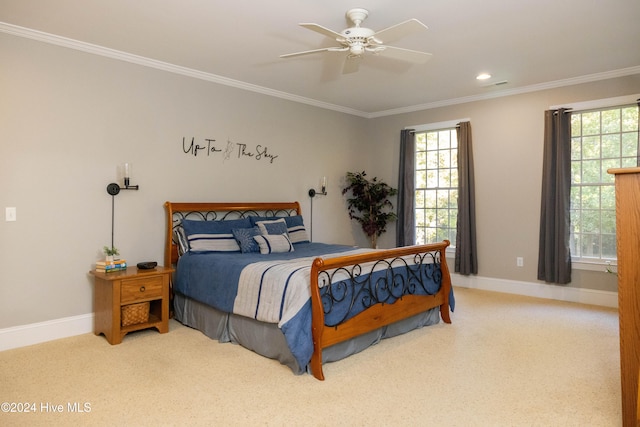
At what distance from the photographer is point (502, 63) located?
4285 mm

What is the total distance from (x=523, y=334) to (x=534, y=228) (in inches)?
74.1

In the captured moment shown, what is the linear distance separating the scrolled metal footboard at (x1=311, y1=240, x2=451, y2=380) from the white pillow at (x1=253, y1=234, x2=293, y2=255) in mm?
1238

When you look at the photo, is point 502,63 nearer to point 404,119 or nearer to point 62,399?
point 404,119

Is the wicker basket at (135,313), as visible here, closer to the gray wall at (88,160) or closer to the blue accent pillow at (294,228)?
the gray wall at (88,160)

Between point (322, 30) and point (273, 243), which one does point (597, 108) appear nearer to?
point (322, 30)

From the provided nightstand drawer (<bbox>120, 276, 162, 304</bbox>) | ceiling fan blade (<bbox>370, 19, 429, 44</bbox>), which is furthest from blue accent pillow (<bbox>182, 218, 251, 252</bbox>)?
ceiling fan blade (<bbox>370, 19, 429, 44</bbox>)

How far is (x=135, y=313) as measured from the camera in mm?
3637

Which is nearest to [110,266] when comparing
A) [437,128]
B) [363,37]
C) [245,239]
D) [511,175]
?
[245,239]

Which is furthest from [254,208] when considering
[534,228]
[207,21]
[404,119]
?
[534,228]

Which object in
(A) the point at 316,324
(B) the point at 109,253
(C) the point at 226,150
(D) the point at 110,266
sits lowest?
(A) the point at 316,324

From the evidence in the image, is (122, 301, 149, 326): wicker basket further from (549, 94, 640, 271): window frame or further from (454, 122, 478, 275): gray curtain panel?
(549, 94, 640, 271): window frame

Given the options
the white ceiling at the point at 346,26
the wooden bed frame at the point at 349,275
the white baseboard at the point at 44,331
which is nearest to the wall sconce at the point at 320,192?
the wooden bed frame at the point at 349,275

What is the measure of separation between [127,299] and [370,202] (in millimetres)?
3798

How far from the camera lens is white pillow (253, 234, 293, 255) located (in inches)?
170
